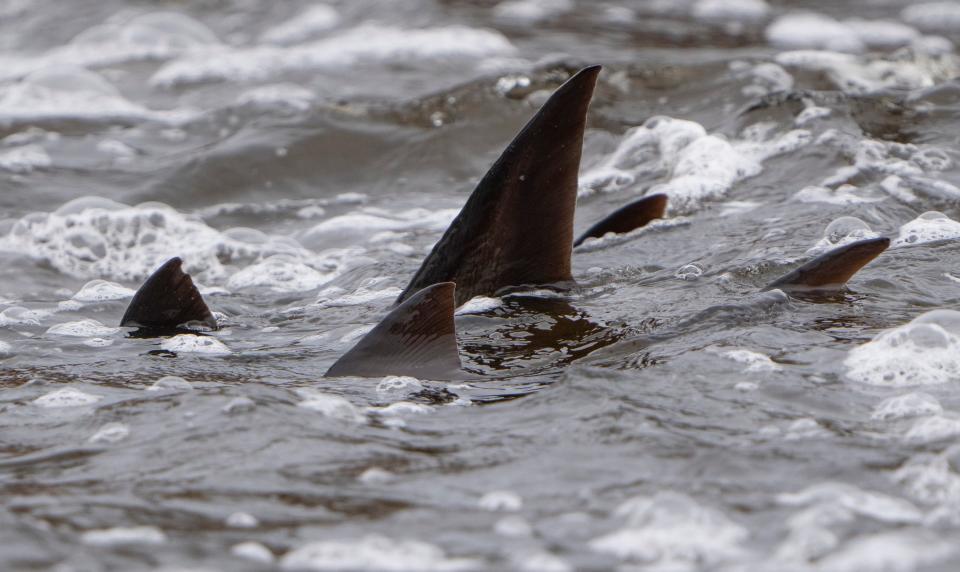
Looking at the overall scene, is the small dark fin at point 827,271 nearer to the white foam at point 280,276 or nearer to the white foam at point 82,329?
the white foam at point 280,276

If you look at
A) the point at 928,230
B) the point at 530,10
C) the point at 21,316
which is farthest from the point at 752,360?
the point at 530,10

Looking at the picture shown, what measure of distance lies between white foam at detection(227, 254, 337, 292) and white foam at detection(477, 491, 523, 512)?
240cm

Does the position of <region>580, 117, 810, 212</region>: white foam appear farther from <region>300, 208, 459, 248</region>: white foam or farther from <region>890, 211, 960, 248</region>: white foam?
<region>890, 211, 960, 248</region>: white foam

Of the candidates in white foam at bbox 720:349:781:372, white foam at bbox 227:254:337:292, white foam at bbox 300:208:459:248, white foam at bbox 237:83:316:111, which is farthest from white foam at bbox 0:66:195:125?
white foam at bbox 720:349:781:372

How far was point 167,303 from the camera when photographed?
139 inches

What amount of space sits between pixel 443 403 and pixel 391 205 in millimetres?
2978

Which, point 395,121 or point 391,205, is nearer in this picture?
point 391,205

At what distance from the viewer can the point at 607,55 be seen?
7957mm

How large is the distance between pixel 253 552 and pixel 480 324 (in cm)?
153

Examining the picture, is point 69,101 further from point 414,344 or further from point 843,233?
point 414,344

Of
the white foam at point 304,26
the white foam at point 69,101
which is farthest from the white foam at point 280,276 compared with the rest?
the white foam at point 304,26

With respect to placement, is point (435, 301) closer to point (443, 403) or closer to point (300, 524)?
point (443, 403)

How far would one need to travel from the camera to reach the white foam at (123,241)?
16.4ft

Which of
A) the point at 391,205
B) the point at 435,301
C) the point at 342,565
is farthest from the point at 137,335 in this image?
the point at 391,205
